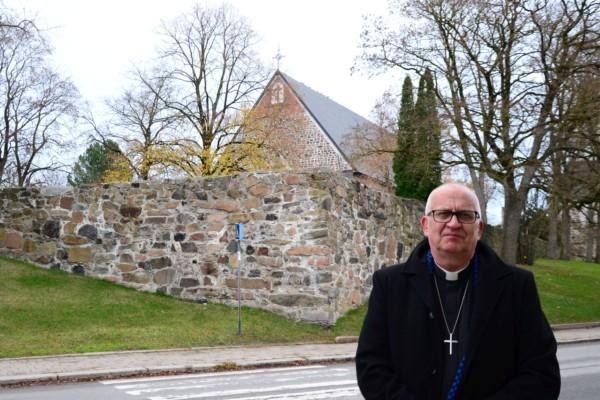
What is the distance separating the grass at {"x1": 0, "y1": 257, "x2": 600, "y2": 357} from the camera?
12125 mm

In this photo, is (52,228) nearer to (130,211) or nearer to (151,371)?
(130,211)

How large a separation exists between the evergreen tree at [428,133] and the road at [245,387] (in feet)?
40.6

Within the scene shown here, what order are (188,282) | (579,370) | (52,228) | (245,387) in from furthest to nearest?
1. (52,228)
2. (188,282)
3. (579,370)
4. (245,387)

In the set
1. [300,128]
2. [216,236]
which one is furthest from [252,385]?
[300,128]

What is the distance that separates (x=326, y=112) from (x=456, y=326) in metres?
44.1

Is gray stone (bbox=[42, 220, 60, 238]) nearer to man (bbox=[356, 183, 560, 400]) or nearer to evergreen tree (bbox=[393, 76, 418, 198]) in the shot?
evergreen tree (bbox=[393, 76, 418, 198])

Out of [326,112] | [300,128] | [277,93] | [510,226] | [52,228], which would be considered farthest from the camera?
[326,112]

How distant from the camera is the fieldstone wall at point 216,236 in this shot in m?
14.8

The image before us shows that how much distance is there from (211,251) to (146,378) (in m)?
5.77

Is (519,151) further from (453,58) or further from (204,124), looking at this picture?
(204,124)

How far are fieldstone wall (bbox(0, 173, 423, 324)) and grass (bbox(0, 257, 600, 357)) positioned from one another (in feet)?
1.33

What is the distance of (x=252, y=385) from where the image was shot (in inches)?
365

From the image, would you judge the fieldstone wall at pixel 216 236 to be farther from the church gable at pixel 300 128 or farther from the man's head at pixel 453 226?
the church gable at pixel 300 128

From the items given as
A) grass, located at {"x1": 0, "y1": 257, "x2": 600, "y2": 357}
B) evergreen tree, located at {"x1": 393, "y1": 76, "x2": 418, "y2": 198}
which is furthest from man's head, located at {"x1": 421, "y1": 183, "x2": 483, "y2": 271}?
evergreen tree, located at {"x1": 393, "y1": 76, "x2": 418, "y2": 198}
